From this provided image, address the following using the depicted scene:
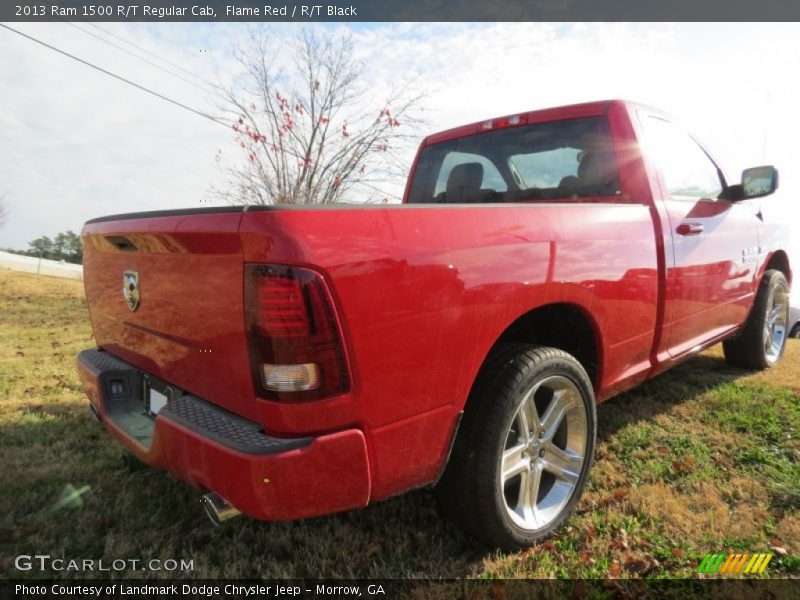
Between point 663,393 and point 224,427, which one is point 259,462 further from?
point 663,393

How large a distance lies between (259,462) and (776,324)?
5.45 m

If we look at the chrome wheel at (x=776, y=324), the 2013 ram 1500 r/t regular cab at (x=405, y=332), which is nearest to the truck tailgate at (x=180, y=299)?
the 2013 ram 1500 r/t regular cab at (x=405, y=332)

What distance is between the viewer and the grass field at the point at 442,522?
2.07m

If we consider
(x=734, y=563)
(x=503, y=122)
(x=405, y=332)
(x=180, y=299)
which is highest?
(x=503, y=122)

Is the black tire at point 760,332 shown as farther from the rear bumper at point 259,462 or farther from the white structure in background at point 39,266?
the white structure in background at point 39,266

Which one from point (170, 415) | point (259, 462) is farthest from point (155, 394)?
point (259, 462)

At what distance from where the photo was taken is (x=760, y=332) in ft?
14.4

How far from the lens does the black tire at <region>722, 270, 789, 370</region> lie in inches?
171

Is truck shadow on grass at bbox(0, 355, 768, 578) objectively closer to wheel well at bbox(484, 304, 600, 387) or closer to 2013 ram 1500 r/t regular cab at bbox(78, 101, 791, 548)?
2013 ram 1500 r/t regular cab at bbox(78, 101, 791, 548)

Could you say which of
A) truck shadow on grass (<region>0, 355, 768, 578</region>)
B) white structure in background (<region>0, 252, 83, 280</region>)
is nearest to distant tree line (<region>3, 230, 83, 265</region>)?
white structure in background (<region>0, 252, 83, 280</region>)

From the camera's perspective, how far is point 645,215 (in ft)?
8.89

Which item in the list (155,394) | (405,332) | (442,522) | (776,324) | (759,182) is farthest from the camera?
(776,324)

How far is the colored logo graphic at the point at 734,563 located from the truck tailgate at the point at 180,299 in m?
1.96

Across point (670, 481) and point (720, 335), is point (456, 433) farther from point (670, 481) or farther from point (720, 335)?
point (720, 335)
